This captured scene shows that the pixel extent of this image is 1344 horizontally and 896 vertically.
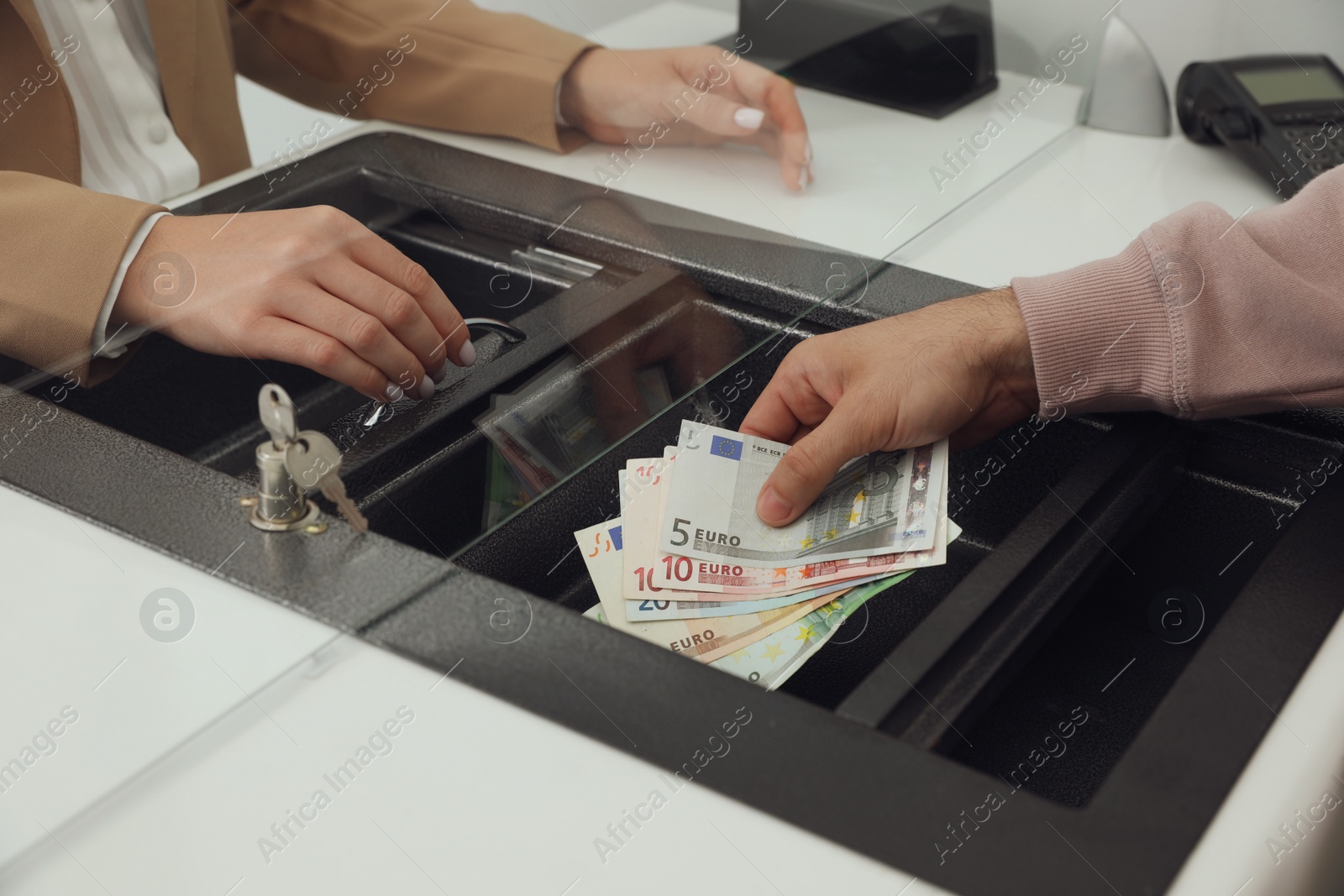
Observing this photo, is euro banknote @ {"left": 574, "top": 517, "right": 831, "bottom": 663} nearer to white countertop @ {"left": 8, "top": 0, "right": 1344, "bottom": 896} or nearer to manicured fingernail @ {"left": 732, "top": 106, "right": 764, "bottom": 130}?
white countertop @ {"left": 8, "top": 0, "right": 1344, "bottom": 896}

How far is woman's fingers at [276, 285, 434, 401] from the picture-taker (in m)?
0.91

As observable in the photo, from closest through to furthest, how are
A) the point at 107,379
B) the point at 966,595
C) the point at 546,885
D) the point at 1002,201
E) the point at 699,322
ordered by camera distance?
the point at 546,885 < the point at 966,595 < the point at 107,379 < the point at 699,322 < the point at 1002,201

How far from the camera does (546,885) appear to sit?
1.94 feet

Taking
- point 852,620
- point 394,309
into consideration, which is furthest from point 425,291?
point 852,620

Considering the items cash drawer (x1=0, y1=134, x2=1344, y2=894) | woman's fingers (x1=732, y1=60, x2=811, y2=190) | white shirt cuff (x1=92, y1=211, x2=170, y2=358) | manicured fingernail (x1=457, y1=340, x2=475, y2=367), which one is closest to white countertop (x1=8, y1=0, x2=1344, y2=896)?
cash drawer (x1=0, y1=134, x2=1344, y2=894)

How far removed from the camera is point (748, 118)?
4.45 ft

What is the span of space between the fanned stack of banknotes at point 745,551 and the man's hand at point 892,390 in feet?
0.08

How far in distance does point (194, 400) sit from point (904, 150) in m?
0.88

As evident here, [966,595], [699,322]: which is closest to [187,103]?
[699,322]

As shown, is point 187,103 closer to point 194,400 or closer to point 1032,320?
point 194,400

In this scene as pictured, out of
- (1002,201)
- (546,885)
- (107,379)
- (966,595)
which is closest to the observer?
(546,885)

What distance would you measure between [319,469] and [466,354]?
21cm

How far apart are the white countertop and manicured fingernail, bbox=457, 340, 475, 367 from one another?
0.26m

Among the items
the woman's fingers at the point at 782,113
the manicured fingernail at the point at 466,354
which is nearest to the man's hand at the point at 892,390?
the manicured fingernail at the point at 466,354
